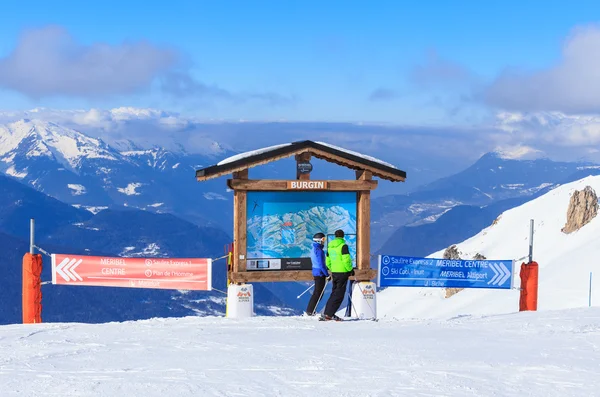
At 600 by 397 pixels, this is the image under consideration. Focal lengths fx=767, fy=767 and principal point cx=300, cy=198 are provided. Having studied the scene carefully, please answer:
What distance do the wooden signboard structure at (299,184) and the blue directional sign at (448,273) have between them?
1.32 meters

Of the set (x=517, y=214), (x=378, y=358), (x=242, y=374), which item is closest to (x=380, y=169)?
(x=378, y=358)


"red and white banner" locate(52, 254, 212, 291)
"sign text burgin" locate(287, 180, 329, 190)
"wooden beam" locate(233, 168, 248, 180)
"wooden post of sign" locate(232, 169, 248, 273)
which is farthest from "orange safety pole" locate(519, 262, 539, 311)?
"red and white banner" locate(52, 254, 212, 291)

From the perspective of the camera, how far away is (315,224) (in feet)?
63.9

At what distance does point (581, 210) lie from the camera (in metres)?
96.8

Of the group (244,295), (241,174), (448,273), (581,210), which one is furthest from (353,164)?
(581,210)

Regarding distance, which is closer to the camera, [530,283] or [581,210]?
[530,283]

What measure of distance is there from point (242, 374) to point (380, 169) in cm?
1006

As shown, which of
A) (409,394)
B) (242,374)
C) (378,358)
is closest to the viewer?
(409,394)

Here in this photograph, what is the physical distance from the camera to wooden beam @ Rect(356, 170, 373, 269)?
1956cm

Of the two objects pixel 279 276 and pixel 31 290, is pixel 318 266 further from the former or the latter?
pixel 31 290

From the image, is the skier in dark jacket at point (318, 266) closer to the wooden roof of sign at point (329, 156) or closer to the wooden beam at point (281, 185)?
the wooden beam at point (281, 185)

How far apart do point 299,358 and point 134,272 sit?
8444 mm

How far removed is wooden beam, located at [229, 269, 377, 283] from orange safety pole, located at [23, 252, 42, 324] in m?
4.50

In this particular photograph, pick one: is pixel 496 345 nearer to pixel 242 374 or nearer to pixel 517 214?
pixel 242 374
